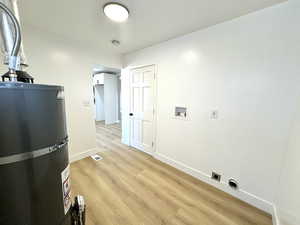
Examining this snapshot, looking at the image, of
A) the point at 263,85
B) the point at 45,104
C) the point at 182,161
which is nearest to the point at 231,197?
the point at 182,161

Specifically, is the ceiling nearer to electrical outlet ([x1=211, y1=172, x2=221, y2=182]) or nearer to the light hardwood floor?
electrical outlet ([x1=211, y1=172, x2=221, y2=182])

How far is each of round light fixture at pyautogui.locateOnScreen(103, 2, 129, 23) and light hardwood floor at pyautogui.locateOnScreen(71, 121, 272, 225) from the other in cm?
243

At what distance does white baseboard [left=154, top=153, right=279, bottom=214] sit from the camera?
1.63 metres

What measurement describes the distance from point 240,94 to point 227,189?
4.59 ft

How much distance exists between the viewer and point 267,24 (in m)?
1.49

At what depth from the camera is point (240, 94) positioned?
1723mm

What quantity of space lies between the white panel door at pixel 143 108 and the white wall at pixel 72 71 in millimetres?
796

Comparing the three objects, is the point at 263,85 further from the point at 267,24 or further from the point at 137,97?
the point at 137,97

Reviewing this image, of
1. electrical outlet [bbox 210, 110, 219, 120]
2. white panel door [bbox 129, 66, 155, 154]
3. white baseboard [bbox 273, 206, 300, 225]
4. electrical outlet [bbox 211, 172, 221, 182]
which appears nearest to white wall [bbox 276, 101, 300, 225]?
white baseboard [bbox 273, 206, 300, 225]

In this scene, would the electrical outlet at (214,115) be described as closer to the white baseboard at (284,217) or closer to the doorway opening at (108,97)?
the white baseboard at (284,217)

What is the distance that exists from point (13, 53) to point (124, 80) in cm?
286

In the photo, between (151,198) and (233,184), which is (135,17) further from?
(233,184)

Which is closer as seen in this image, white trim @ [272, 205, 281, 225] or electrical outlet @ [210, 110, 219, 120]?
white trim @ [272, 205, 281, 225]

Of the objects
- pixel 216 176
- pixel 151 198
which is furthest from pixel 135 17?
pixel 216 176
